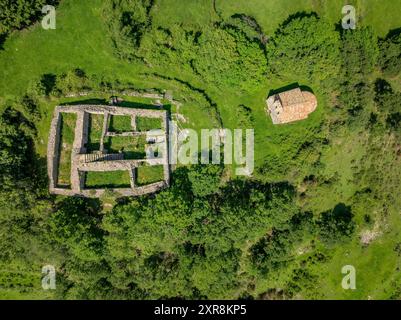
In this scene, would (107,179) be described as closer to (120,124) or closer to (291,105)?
(120,124)

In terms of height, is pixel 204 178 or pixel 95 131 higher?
pixel 95 131

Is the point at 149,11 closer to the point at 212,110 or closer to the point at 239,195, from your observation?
the point at 212,110

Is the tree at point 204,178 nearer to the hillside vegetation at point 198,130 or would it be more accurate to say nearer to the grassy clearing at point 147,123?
the hillside vegetation at point 198,130

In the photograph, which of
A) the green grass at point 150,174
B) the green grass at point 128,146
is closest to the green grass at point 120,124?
the green grass at point 128,146

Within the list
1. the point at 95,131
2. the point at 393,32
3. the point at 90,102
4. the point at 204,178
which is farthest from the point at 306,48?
the point at 95,131

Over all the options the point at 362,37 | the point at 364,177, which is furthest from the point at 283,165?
the point at 362,37
